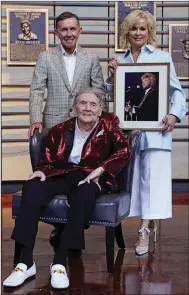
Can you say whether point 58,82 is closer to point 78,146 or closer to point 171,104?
point 78,146

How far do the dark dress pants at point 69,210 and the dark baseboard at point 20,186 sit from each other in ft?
10.7

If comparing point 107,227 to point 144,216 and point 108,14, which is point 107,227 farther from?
point 108,14

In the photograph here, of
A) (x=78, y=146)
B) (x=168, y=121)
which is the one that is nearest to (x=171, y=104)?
(x=168, y=121)

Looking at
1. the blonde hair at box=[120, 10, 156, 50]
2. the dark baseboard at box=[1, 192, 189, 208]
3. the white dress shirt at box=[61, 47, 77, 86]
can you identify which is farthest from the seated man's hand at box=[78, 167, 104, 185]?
the dark baseboard at box=[1, 192, 189, 208]

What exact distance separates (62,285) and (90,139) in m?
0.99

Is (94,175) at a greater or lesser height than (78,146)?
lesser

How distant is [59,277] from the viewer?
3.18 meters

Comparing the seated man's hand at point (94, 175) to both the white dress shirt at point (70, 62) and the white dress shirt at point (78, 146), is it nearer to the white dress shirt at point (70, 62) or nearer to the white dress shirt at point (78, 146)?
the white dress shirt at point (78, 146)

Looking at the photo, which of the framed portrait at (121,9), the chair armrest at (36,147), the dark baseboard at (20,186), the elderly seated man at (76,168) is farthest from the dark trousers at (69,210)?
the framed portrait at (121,9)

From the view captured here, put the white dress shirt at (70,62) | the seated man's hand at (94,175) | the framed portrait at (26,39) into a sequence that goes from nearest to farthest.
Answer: the seated man's hand at (94,175) → the white dress shirt at (70,62) → the framed portrait at (26,39)

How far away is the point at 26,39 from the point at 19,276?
3926 millimetres

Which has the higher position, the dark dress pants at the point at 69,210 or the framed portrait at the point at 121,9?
the framed portrait at the point at 121,9

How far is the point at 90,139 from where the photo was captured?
3.67m

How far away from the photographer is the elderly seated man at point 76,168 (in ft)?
10.9
